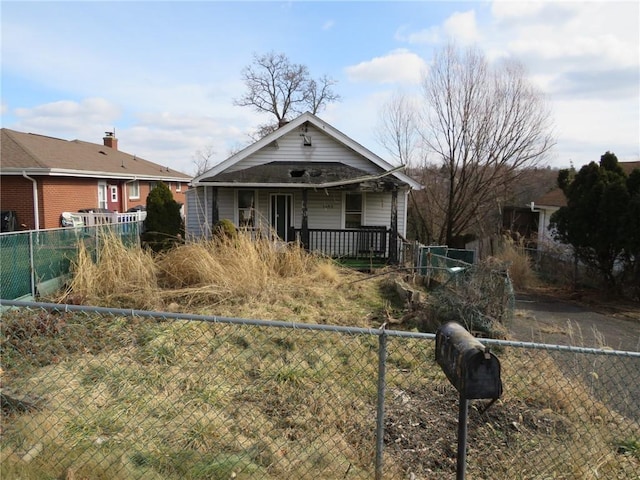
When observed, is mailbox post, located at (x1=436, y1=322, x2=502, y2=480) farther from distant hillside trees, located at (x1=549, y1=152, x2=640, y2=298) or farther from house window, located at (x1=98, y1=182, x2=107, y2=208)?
house window, located at (x1=98, y1=182, x2=107, y2=208)

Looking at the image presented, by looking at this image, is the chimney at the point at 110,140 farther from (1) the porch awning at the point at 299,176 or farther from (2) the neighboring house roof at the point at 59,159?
(1) the porch awning at the point at 299,176

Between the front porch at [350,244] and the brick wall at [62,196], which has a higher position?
the brick wall at [62,196]

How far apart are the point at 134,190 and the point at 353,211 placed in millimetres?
16864

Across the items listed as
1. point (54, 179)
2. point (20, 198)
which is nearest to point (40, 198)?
point (20, 198)

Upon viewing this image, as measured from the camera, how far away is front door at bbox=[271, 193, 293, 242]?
1678 cm

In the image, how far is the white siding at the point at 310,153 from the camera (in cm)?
1598

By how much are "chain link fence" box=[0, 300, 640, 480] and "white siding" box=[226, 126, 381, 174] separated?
10901mm

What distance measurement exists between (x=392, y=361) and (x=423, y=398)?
122cm

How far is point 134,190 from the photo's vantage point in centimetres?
2684

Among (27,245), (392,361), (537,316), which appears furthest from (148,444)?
(537,316)

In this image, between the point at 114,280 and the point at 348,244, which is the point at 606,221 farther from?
the point at 114,280

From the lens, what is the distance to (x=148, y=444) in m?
3.31

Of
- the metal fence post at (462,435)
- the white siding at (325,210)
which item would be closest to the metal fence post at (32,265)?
the metal fence post at (462,435)

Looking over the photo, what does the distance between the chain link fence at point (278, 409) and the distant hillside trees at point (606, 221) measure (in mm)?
6885
